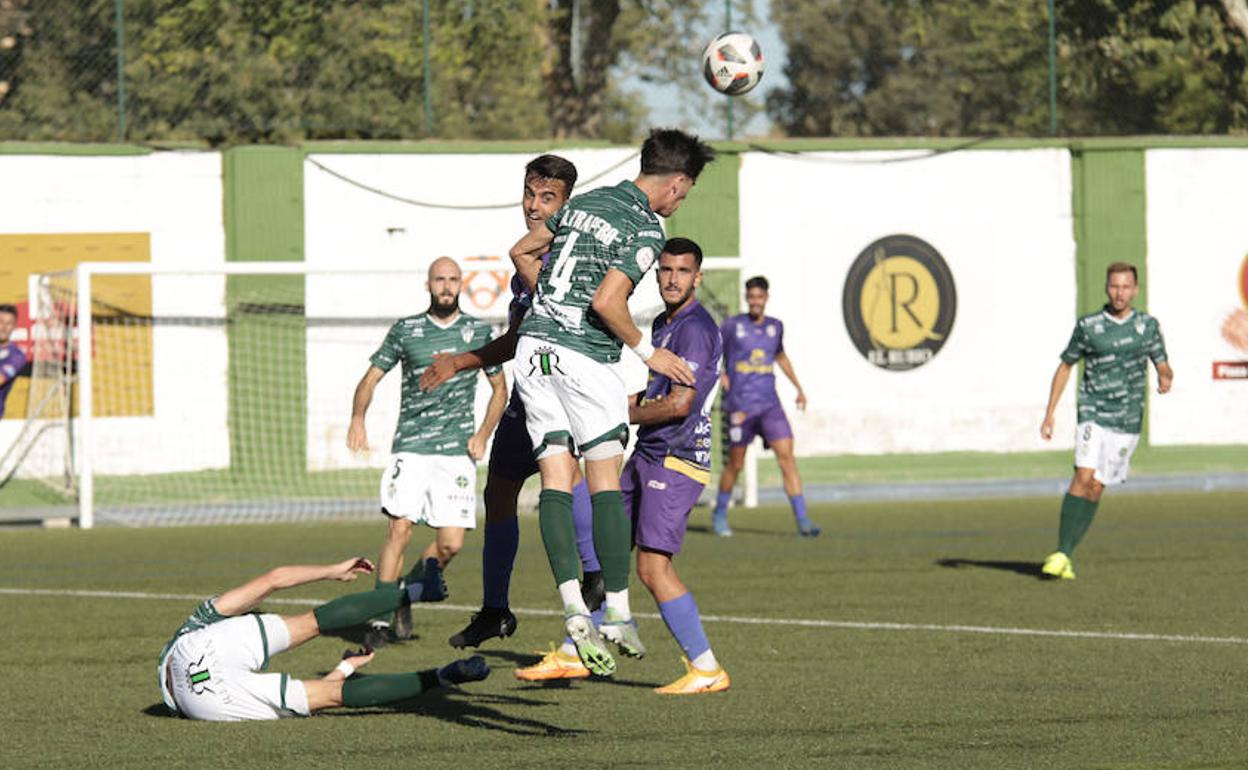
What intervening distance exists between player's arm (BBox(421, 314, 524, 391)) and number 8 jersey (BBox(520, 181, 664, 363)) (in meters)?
0.51

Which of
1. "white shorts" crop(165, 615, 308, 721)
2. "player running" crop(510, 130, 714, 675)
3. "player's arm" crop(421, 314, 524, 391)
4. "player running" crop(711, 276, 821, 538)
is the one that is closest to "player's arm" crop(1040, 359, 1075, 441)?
"player running" crop(711, 276, 821, 538)

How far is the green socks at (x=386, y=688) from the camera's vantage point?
9.61m

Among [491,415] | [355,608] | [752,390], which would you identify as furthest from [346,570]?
[752,390]

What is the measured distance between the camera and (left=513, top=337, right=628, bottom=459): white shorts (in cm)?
905

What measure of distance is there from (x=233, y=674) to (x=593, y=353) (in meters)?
2.21

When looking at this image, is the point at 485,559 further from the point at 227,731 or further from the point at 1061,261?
the point at 1061,261

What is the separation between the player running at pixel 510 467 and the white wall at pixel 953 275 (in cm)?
→ 1433

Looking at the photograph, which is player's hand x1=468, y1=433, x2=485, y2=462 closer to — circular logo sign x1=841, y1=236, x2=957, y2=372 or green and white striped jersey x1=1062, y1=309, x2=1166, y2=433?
green and white striped jersey x1=1062, y1=309, x2=1166, y2=433

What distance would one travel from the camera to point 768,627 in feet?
42.7

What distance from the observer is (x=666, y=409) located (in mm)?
10062

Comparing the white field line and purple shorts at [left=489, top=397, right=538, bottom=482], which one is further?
the white field line

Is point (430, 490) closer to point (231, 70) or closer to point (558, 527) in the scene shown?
point (558, 527)

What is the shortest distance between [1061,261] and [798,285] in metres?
3.34

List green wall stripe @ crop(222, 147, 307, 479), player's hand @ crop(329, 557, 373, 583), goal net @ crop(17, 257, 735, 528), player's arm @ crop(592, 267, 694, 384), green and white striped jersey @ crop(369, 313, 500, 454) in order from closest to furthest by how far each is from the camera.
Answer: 1. player's arm @ crop(592, 267, 694, 384)
2. player's hand @ crop(329, 557, 373, 583)
3. green and white striped jersey @ crop(369, 313, 500, 454)
4. goal net @ crop(17, 257, 735, 528)
5. green wall stripe @ crop(222, 147, 307, 479)
